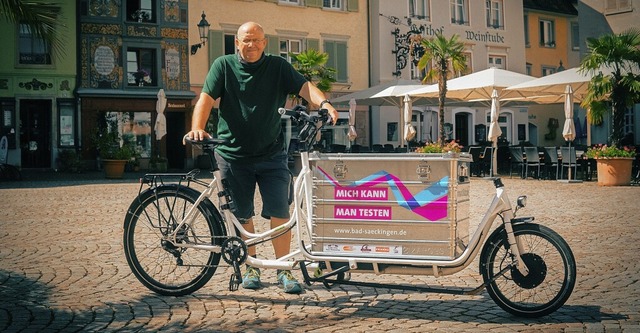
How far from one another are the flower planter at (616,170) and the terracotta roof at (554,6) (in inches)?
1125

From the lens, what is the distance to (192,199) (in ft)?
17.4

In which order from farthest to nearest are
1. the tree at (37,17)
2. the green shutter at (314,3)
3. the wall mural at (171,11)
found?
the green shutter at (314,3)
the wall mural at (171,11)
the tree at (37,17)

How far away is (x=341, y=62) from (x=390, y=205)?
32.7 meters

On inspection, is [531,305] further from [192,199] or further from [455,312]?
[192,199]

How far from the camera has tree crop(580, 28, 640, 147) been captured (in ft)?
61.9

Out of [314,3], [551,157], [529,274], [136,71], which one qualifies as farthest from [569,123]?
[136,71]

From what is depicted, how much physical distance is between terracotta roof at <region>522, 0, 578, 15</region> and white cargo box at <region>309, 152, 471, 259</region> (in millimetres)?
42212

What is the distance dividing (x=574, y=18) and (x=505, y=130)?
914 centimetres

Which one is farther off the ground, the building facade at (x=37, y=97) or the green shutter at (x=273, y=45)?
the green shutter at (x=273, y=45)

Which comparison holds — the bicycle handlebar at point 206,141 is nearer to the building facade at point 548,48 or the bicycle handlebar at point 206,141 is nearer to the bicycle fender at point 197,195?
the bicycle fender at point 197,195

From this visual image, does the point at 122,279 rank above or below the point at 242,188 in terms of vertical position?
below

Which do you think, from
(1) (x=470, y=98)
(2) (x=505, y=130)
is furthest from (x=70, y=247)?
(2) (x=505, y=130)

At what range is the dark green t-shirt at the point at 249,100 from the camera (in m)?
5.43

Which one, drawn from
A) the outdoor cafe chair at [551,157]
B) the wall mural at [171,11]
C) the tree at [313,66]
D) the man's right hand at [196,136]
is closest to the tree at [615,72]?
the outdoor cafe chair at [551,157]
